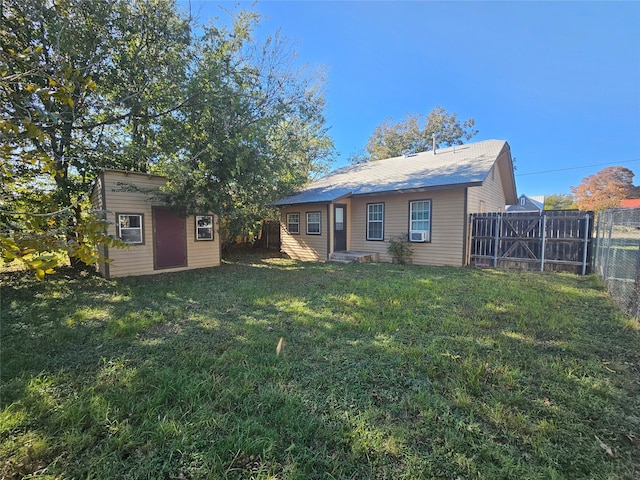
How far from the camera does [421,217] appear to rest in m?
9.98

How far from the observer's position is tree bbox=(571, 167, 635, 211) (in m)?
28.6

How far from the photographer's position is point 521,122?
68.9 feet

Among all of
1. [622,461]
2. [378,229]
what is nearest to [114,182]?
[378,229]

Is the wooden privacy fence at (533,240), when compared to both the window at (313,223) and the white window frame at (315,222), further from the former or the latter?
the window at (313,223)

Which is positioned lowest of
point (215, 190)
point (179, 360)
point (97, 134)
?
point (179, 360)

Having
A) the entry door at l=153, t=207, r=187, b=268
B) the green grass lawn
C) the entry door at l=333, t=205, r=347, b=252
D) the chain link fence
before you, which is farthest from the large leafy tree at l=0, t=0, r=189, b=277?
the chain link fence

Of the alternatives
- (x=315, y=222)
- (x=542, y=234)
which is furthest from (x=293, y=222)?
(x=542, y=234)

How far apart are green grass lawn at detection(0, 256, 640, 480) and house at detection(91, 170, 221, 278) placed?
3.10 meters

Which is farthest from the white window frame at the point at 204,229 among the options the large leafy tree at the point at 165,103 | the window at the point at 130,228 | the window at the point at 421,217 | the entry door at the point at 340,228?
the window at the point at 421,217

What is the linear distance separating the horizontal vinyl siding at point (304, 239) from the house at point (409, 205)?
40mm

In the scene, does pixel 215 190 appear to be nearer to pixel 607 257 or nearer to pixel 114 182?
pixel 114 182

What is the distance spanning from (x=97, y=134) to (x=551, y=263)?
1447cm

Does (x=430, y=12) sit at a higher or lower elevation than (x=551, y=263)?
higher

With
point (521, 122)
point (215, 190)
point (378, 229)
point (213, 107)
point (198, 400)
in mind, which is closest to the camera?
point (198, 400)
